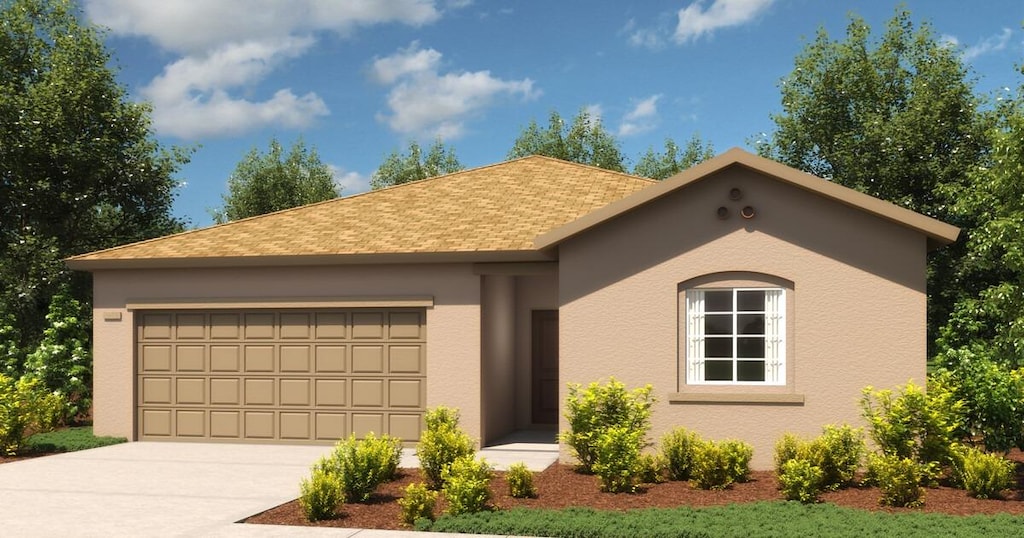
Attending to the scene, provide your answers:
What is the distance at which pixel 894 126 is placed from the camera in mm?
28625

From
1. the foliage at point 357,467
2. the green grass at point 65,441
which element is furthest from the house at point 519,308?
the foliage at point 357,467

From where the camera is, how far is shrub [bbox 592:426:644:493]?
1153cm

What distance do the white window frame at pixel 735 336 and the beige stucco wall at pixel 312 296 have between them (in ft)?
12.0

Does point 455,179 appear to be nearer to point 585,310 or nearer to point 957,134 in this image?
point 585,310

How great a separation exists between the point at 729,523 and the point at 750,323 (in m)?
4.55

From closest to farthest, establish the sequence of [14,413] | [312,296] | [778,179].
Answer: [778,179], [14,413], [312,296]

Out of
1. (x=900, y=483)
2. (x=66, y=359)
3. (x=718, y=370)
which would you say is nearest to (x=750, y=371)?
(x=718, y=370)

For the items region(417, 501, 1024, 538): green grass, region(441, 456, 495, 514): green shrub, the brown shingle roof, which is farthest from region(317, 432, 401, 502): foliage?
the brown shingle roof

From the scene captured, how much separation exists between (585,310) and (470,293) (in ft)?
7.62

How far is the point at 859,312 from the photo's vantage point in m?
13.1

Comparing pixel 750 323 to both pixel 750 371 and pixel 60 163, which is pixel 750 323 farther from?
pixel 60 163

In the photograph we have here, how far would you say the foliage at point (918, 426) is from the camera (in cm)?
1148

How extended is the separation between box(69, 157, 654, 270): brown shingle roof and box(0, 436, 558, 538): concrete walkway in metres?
3.35

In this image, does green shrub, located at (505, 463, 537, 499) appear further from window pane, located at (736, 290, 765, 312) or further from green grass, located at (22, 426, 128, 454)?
green grass, located at (22, 426, 128, 454)
